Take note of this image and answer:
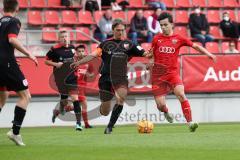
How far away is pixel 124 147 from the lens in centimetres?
1273

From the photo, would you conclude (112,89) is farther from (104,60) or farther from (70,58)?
(70,58)

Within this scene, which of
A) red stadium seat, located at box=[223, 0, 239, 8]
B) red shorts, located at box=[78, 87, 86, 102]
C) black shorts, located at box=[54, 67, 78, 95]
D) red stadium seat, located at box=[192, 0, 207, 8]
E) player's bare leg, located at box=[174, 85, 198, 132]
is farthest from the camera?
red stadium seat, located at box=[223, 0, 239, 8]

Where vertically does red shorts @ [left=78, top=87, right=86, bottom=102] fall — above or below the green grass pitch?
below

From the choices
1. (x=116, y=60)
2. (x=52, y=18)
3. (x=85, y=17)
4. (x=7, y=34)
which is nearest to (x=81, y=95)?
(x=116, y=60)

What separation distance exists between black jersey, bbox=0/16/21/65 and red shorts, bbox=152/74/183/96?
4913mm

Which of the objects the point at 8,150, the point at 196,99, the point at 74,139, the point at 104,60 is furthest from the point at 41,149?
the point at 196,99

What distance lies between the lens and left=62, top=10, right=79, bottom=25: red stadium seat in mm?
26781

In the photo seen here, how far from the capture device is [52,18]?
26641 mm

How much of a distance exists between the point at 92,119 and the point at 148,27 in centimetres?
505

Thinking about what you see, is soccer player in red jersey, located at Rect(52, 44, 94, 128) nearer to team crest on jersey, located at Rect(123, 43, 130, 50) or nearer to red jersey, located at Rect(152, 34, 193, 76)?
team crest on jersey, located at Rect(123, 43, 130, 50)

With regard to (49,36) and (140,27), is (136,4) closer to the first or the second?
(140,27)

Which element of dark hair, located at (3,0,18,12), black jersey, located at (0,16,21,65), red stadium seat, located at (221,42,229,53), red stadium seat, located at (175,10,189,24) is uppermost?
dark hair, located at (3,0,18,12)

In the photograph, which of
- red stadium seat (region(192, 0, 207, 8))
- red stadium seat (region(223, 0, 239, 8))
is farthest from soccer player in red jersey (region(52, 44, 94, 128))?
red stadium seat (region(223, 0, 239, 8))

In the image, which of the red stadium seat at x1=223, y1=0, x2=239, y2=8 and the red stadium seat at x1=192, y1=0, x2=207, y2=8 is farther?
the red stadium seat at x1=223, y1=0, x2=239, y2=8
